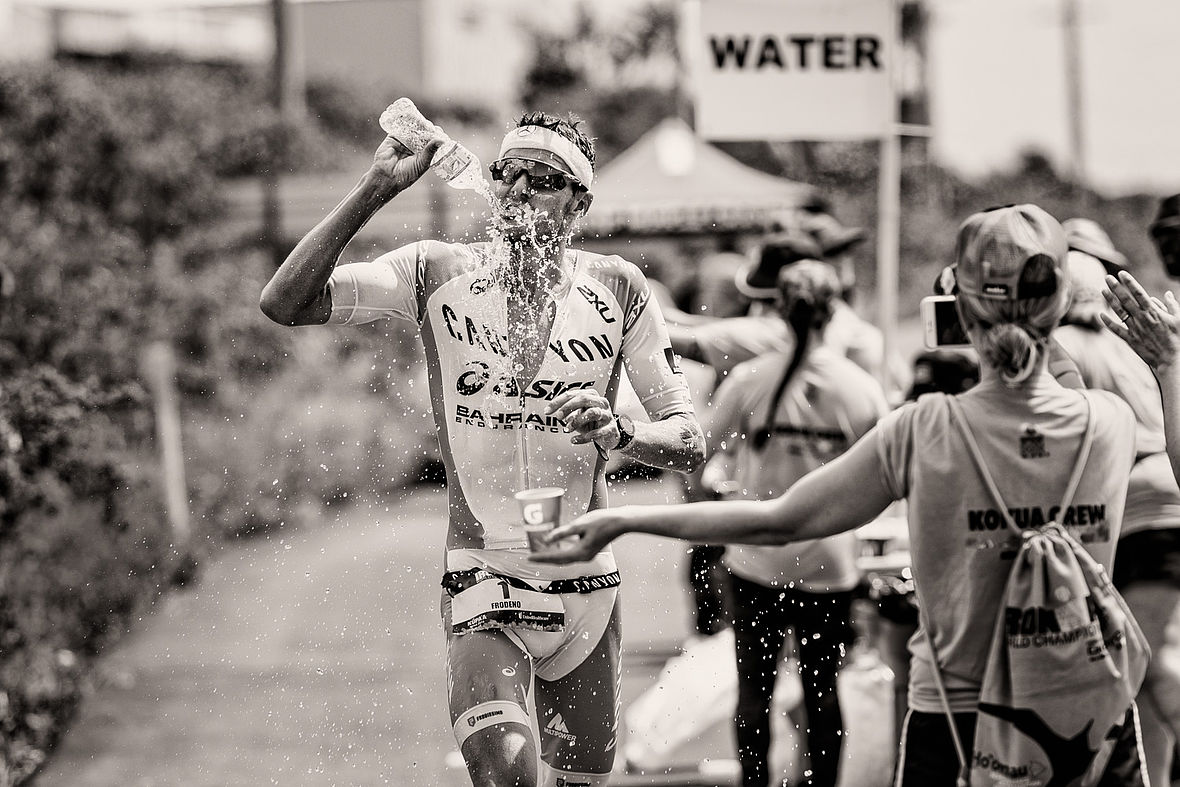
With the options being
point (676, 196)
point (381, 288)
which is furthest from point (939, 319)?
point (676, 196)

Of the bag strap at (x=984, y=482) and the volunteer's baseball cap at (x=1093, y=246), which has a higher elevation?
the volunteer's baseball cap at (x=1093, y=246)

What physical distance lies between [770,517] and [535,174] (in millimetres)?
1506

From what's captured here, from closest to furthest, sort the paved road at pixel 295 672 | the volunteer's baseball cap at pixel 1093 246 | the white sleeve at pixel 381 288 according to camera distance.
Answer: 1. the white sleeve at pixel 381 288
2. the volunteer's baseball cap at pixel 1093 246
3. the paved road at pixel 295 672

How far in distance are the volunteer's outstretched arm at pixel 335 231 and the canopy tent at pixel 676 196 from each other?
8437 millimetres

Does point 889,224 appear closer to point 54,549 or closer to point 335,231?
point 335,231

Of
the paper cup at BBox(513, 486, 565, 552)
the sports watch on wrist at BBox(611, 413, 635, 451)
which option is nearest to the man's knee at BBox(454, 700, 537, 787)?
the sports watch on wrist at BBox(611, 413, 635, 451)

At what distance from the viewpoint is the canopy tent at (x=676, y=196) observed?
1255 cm

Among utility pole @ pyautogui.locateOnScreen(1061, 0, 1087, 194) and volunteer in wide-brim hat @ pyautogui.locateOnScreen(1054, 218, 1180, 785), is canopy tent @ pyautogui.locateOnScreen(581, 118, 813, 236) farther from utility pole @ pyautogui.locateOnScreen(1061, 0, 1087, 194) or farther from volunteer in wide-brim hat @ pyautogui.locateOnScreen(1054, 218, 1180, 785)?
utility pole @ pyautogui.locateOnScreen(1061, 0, 1087, 194)

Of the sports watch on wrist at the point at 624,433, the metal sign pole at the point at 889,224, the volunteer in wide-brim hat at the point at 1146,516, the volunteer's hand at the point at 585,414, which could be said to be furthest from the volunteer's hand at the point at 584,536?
the metal sign pole at the point at 889,224

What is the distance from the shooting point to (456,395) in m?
3.99

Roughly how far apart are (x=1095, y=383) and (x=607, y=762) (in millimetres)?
1911

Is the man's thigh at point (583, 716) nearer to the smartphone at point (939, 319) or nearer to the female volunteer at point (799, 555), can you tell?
the smartphone at point (939, 319)

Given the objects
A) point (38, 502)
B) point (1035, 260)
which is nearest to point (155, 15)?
point (38, 502)

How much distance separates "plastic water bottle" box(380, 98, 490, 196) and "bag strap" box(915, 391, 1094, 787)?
1552 millimetres
